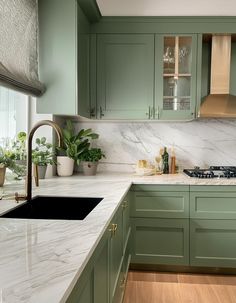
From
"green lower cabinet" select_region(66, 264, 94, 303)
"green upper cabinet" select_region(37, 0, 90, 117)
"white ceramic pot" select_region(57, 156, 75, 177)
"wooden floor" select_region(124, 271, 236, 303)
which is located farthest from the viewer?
"white ceramic pot" select_region(57, 156, 75, 177)

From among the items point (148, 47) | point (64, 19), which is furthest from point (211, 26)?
point (64, 19)

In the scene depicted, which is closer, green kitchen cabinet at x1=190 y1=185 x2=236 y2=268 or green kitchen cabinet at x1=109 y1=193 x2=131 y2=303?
green kitchen cabinet at x1=109 y1=193 x2=131 y2=303

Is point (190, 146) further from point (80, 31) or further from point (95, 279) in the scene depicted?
point (95, 279)

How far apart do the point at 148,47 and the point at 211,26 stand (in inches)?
24.8

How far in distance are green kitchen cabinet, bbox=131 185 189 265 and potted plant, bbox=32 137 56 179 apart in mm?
794

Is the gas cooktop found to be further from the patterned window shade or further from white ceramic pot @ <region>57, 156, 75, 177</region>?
the patterned window shade

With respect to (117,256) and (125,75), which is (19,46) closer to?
(125,75)

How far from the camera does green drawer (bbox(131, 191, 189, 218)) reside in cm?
324

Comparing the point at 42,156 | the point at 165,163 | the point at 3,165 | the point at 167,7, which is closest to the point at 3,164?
the point at 3,165

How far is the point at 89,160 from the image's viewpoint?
3.53 m

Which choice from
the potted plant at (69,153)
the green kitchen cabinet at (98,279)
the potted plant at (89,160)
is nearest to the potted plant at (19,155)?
the potted plant at (69,153)

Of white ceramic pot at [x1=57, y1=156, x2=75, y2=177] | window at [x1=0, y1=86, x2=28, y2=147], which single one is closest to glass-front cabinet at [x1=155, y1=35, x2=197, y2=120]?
white ceramic pot at [x1=57, y1=156, x2=75, y2=177]

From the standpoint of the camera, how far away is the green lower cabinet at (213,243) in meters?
3.23

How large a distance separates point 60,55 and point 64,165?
1.04 m
